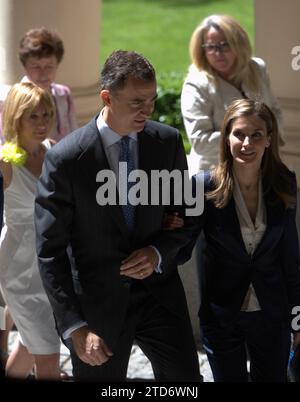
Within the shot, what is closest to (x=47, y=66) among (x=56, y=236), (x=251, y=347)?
(x=56, y=236)

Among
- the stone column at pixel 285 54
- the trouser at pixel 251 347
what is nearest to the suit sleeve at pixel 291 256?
the trouser at pixel 251 347

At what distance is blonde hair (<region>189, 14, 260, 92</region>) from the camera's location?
→ 6.75m

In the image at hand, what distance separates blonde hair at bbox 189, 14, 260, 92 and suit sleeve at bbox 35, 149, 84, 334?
2162 millimetres

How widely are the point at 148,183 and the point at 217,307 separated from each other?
721 mm

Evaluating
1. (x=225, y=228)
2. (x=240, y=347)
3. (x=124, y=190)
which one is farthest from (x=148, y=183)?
(x=240, y=347)

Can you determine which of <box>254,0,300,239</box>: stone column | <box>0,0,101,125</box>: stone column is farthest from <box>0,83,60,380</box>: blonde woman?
<box>254,0,300,239</box>: stone column

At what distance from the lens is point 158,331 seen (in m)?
4.98

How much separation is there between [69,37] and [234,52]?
5.32ft

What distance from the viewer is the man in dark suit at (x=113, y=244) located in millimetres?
4793

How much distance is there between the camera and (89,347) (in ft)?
15.7

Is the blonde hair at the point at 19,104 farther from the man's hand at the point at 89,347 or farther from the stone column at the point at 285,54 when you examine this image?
the stone column at the point at 285,54

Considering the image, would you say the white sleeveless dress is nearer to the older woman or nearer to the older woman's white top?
the older woman

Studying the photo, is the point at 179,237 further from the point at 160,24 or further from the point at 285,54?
the point at 160,24
